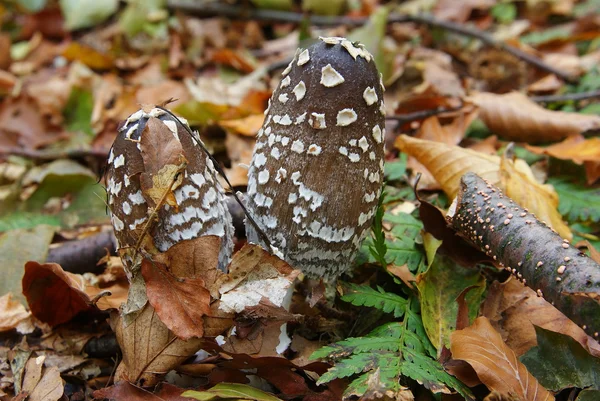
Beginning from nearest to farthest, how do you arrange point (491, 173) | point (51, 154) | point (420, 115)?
1. point (491, 173)
2. point (420, 115)
3. point (51, 154)

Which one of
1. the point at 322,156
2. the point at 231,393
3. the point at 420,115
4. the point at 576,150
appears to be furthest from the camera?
the point at 420,115

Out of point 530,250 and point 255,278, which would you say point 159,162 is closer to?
point 255,278

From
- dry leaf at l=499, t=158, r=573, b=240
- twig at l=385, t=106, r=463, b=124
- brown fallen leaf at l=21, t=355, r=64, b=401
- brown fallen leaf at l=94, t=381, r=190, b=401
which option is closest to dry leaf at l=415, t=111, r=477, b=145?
twig at l=385, t=106, r=463, b=124

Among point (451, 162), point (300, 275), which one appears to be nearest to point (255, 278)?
point (300, 275)

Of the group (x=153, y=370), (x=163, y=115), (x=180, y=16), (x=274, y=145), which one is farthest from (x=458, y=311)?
(x=180, y=16)

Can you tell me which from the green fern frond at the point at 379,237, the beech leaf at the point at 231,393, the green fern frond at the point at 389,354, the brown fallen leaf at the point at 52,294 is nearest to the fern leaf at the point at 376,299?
the green fern frond at the point at 389,354

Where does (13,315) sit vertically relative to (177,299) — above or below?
below

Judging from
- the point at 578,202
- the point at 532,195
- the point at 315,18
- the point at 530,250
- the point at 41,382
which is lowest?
the point at 41,382

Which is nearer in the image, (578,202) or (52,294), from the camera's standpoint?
(52,294)
